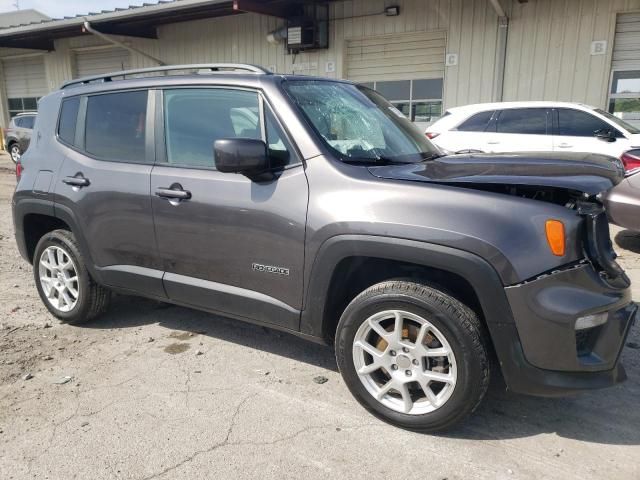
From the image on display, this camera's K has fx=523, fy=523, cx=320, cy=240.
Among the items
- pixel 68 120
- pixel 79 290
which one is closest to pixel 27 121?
pixel 68 120

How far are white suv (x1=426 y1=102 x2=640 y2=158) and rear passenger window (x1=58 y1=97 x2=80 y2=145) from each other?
6354 millimetres

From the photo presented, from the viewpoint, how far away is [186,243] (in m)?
3.38

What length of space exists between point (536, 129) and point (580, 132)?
26.2 inches

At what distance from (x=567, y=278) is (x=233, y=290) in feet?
6.19

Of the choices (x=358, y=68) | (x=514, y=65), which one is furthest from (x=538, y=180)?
(x=358, y=68)

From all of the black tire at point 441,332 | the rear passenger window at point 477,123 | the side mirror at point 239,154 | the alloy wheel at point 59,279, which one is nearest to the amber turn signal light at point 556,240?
the black tire at point 441,332

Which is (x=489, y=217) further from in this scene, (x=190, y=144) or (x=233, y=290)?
(x=190, y=144)

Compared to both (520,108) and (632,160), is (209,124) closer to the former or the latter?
(632,160)

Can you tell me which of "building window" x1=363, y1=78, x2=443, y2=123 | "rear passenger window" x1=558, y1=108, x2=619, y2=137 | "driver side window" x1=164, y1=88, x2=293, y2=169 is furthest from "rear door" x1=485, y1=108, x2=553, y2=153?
"driver side window" x1=164, y1=88, x2=293, y2=169

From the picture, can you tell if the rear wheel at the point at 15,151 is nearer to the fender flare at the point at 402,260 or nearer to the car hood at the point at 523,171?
the fender flare at the point at 402,260

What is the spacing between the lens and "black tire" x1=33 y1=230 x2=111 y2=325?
4.03m

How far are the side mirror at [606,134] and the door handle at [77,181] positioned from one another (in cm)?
763

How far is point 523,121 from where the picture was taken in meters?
8.82

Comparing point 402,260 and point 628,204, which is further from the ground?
point 402,260
